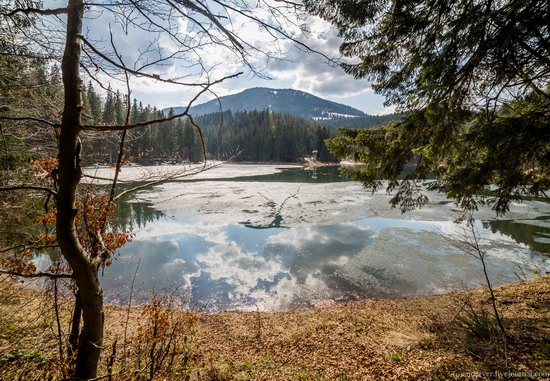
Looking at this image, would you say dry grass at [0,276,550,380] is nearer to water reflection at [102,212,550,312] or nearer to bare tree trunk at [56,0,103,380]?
bare tree trunk at [56,0,103,380]

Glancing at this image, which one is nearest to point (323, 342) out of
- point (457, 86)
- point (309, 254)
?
point (457, 86)

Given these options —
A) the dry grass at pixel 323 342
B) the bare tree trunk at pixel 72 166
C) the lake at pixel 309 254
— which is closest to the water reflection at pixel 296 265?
the lake at pixel 309 254

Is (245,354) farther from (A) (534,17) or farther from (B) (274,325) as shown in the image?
(A) (534,17)

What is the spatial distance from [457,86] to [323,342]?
5.84 meters

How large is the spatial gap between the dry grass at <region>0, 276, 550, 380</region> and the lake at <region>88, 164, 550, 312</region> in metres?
1.34

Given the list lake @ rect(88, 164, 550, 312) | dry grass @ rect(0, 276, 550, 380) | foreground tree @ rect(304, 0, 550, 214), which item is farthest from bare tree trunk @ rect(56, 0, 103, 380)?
lake @ rect(88, 164, 550, 312)

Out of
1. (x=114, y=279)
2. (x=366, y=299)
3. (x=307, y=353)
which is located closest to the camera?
(x=307, y=353)

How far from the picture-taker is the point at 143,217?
1942cm

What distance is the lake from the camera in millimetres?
10125

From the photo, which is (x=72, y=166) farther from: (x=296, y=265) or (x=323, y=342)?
(x=296, y=265)

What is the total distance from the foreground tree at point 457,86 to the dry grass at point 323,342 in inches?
105

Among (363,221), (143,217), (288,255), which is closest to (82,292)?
(288,255)

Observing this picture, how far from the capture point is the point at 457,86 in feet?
14.6

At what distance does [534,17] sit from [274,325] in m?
8.14
